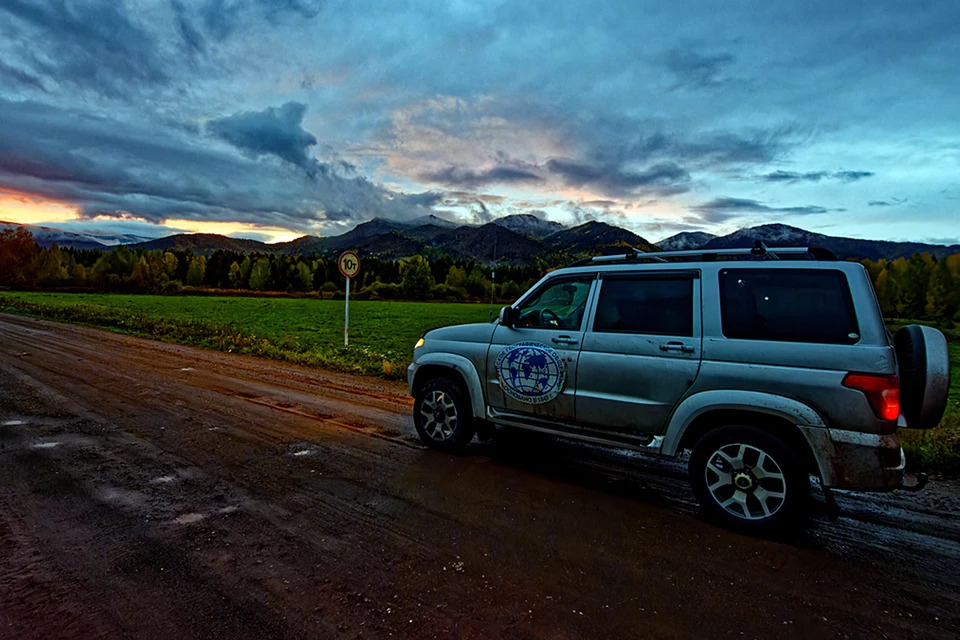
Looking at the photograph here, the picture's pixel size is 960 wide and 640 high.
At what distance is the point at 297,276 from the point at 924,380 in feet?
465

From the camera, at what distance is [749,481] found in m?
3.92

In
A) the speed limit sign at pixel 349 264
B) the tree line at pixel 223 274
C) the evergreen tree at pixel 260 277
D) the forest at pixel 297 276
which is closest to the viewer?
the speed limit sign at pixel 349 264

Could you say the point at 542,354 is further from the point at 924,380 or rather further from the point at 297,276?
the point at 297,276

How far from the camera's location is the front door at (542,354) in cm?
488

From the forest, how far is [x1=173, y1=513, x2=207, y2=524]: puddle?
85.3 meters

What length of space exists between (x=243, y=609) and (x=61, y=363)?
A: 37.0 ft

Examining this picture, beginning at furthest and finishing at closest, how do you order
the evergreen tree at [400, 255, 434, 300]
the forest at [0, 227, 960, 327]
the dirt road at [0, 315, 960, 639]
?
the evergreen tree at [400, 255, 434, 300]
the forest at [0, 227, 960, 327]
the dirt road at [0, 315, 960, 639]

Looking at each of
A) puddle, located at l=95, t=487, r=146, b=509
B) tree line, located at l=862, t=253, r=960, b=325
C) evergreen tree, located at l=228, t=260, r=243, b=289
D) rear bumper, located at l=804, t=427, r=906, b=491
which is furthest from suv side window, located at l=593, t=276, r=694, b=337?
evergreen tree, located at l=228, t=260, r=243, b=289

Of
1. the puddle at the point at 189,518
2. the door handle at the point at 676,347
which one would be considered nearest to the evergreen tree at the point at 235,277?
the puddle at the point at 189,518

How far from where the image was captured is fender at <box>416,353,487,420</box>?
5.48 meters

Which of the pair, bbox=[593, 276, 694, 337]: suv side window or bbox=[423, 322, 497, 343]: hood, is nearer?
bbox=[593, 276, 694, 337]: suv side window

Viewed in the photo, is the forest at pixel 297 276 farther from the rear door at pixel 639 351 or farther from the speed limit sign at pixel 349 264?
the rear door at pixel 639 351

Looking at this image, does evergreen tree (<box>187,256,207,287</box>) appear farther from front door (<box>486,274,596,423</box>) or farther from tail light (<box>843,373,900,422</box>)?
tail light (<box>843,373,900,422</box>)

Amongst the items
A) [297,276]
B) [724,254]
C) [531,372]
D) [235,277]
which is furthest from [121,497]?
[235,277]
